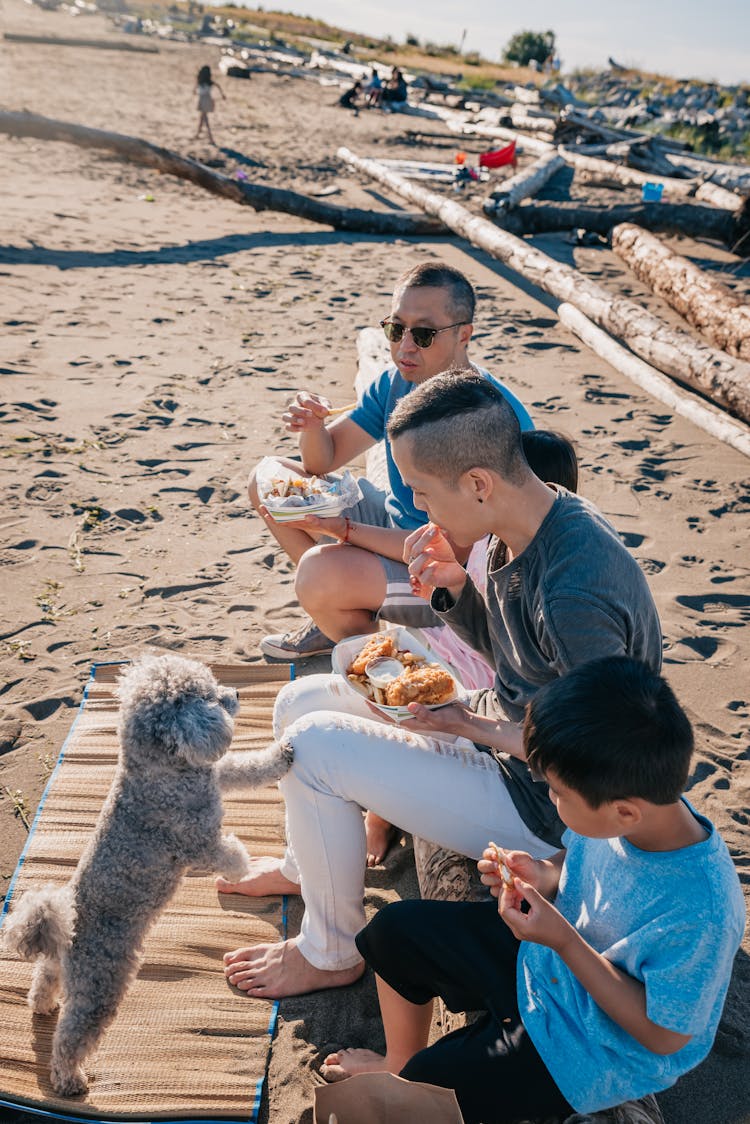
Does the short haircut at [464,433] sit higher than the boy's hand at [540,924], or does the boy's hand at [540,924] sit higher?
the short haircut at [464,433]

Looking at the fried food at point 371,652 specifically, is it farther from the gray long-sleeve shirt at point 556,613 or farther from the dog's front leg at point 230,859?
the dog's front leg at point 230,859

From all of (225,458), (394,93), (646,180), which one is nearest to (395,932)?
(225,458)

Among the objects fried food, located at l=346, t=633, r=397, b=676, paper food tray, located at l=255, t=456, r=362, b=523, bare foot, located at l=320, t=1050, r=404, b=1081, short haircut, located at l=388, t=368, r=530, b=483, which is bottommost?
bare foot, located at l=320, t=1050, r=404, b=1081

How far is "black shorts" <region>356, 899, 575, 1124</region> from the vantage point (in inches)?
78.7

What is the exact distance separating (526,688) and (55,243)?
11123 millimetres

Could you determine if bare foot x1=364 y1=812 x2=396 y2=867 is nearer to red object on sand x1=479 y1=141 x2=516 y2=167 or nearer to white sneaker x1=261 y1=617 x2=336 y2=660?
white sneaker x1=261 y1=617 x2=336 y2=660

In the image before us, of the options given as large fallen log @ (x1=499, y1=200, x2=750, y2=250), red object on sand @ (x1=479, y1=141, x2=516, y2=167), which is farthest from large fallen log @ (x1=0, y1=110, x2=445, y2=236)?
red object on sand @ (x1=479, y1=141, x2=516, y2=167)

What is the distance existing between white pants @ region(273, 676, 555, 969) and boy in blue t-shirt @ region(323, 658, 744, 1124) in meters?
0.38

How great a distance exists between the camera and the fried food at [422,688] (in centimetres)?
266

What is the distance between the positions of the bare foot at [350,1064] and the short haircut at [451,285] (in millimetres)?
2948

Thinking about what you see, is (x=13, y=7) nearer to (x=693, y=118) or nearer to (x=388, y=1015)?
(x=693, y=118)

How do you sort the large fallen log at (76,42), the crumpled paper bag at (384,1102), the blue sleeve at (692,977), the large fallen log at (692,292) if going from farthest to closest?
the large fallen log at (76,42), the large fallen log at (692,292), the crumpled paper bag at (384,1102), the blue sleeve at (692,977)

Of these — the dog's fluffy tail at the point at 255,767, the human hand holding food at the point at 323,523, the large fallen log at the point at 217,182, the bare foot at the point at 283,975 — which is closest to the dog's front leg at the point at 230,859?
the dog's fluffy tail at the point at 255,767

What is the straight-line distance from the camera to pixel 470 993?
2.21 m
